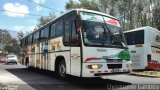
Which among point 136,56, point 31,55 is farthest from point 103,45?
point 31,55

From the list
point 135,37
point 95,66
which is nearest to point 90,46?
point 95,66

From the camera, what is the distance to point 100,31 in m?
12.9

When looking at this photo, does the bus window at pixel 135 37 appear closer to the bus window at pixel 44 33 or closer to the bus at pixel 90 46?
the bus window at pixel 44 33

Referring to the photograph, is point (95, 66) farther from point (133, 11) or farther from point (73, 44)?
point (133, 11)

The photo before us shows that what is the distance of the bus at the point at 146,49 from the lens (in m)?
19.6

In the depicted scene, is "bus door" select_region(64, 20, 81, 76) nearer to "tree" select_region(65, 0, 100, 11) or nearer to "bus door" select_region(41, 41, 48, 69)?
"bus door" select_region(41, 41, 48, 69)

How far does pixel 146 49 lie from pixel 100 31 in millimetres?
7502

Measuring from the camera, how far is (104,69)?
40.6 feet

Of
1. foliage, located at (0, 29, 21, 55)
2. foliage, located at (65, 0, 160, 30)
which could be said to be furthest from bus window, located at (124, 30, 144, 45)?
foliage, located at (0, 29, 21, 55)

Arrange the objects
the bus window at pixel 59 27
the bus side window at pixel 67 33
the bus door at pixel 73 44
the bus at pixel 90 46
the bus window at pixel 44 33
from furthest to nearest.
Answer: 1. the bus window at pixel 44 33
2. the bus window at pixel 59 27
3. the bus side window at pixel 67 33
4. the bus door at pixel 73 44
5. the bus at pixel 90 46

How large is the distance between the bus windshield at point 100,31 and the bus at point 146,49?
6.42m

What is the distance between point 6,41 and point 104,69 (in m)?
123

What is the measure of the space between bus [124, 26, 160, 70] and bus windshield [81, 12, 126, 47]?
6424mm

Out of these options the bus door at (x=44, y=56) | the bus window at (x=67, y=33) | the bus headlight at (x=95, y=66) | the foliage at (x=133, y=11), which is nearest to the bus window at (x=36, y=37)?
the bus door at (x=44, y=56)
